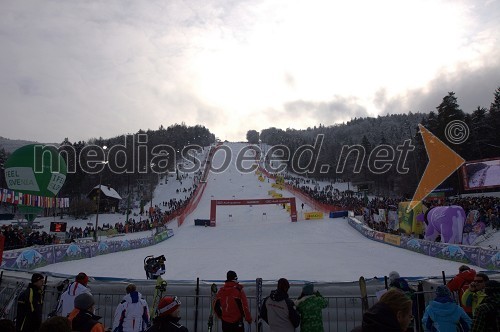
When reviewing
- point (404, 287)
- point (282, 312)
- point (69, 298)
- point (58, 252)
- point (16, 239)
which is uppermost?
point (404, 287)

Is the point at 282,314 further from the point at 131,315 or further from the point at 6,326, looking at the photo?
the point at 6,326

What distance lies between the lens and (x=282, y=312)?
15.5ft

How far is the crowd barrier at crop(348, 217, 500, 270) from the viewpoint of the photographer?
47.3ft

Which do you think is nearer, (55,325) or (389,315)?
(389,315)

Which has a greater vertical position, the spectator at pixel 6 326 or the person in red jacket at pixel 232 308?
the spectator at pixel 6 326

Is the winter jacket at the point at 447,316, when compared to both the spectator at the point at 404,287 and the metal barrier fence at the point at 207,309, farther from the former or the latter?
the metal barrier fence at the point at 207,309

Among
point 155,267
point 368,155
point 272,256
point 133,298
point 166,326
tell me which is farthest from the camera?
point 368,155

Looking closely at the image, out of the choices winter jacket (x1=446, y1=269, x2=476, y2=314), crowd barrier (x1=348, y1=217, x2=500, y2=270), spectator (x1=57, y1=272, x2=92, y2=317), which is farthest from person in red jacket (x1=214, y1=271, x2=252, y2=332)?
crowd barrier (x1=348, y1=217, x2=500, y2=270)

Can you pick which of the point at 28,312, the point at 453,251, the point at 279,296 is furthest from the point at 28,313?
the point at 453,251

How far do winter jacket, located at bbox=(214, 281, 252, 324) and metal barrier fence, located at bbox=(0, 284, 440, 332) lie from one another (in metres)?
1.53

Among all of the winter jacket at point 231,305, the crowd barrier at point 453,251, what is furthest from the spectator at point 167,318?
the crowd barrier at point 453,251

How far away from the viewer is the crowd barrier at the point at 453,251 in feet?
47.3

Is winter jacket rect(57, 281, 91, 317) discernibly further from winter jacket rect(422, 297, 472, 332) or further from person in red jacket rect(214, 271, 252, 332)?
winter jacket rect(422, 297, 472, 332)

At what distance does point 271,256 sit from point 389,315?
17.0 metres
